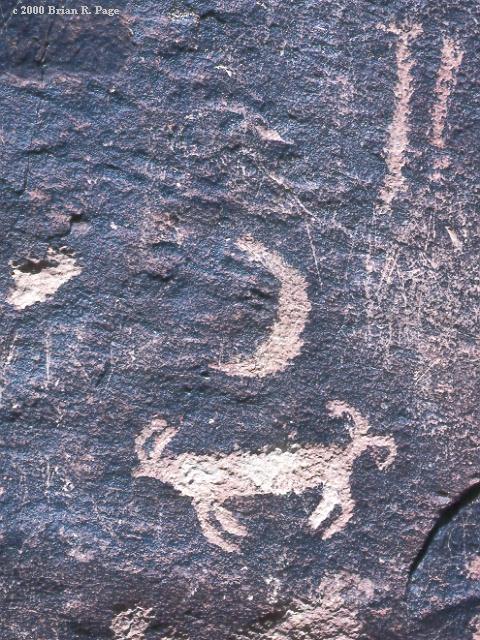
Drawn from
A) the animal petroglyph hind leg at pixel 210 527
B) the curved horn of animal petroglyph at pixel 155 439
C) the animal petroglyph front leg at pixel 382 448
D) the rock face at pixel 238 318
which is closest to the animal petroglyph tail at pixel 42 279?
the rock face at pixel 238 318

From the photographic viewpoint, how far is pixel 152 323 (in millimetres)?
1228

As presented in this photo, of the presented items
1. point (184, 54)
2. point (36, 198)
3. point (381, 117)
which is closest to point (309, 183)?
point (381, 117)

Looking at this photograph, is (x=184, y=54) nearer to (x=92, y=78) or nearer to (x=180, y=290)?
(x=92, y=78)

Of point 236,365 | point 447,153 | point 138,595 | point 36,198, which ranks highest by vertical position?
point 447,153

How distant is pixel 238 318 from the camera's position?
1.24 m

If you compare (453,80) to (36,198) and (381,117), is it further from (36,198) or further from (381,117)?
(36,198)

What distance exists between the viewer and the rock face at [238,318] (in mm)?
1223

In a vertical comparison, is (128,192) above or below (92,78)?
below

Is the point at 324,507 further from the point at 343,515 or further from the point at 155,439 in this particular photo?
the point at 155,439

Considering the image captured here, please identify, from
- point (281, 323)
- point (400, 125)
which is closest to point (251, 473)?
point (281, 323)

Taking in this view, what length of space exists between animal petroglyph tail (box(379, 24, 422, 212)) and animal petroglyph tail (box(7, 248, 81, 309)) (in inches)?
16.3

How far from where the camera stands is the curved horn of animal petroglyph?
4.03 feet

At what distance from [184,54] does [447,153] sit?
36 centimetres

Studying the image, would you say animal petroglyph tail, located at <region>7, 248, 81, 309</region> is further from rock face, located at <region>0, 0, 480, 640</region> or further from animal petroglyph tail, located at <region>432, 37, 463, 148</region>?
animal petroglyph tail, located at <region>432, 37, 463, 148</region>
